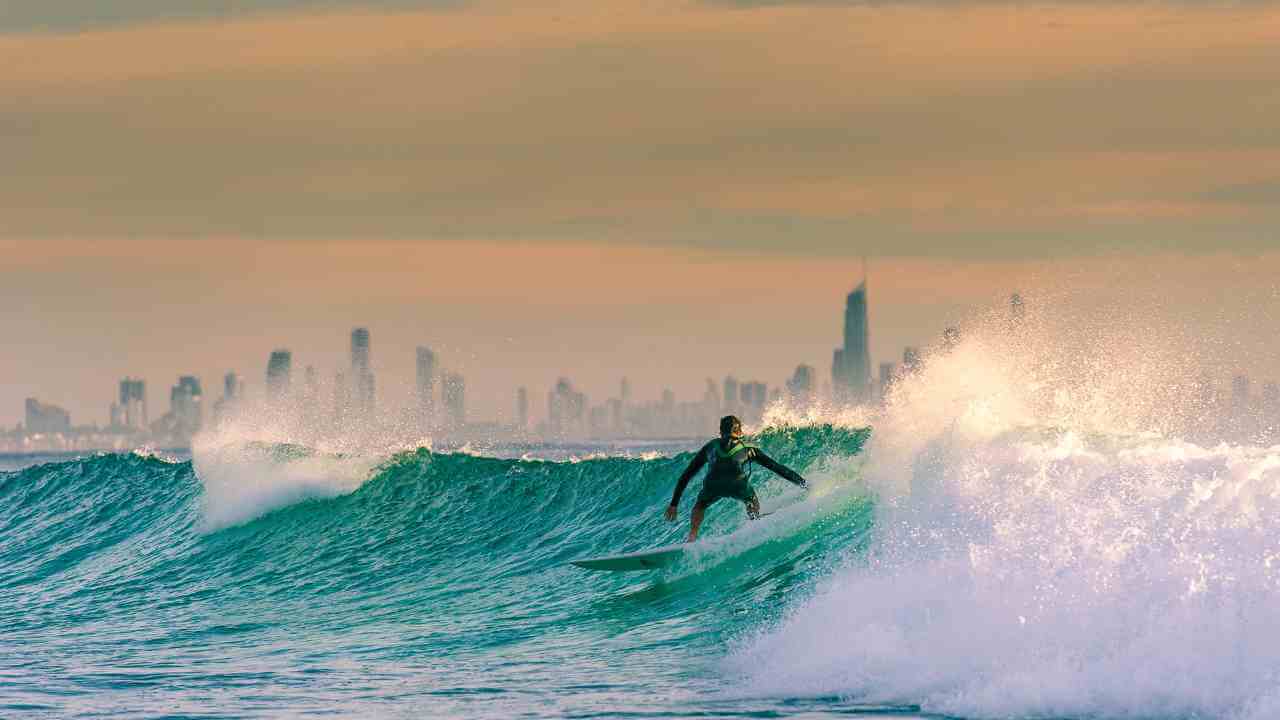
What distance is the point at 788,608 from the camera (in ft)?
50.6

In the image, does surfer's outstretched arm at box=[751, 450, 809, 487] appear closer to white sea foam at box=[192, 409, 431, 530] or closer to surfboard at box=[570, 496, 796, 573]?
surfboard at box=[570, 496, 796, 573]

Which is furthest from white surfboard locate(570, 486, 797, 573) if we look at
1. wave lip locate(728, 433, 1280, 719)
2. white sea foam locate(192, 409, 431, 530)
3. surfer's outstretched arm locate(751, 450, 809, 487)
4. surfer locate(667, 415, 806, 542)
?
white sea foam locate(192, 409, 431, 530)

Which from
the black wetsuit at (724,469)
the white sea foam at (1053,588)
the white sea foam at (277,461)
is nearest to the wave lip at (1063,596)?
the white sea foam at (1053,588)

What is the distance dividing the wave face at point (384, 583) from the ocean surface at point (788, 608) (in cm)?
7

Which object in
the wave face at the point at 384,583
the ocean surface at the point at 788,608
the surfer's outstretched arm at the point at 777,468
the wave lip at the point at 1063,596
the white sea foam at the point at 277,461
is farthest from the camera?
the white sea foam at the point at 277,461

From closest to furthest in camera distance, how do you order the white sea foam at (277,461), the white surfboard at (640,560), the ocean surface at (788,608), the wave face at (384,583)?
the ocean surface at (788,608) < the wave face at (384,583) < the white surfboard at (640,560) < the white sea foam at (277,461)

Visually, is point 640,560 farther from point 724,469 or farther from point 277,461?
point 277,461

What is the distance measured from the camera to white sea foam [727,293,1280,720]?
1170 centimetres

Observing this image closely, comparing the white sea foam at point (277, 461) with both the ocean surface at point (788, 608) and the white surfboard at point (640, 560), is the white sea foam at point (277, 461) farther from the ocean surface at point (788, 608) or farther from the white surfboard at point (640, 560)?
the white surfboard at point (640, 560)

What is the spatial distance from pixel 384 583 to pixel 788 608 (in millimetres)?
9156

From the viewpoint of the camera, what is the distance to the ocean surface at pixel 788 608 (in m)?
12.1

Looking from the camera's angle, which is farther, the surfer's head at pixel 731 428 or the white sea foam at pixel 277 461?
the white sea foam at pixel 277 461

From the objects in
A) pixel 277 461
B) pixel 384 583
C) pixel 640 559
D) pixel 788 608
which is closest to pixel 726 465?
pixel 640 559

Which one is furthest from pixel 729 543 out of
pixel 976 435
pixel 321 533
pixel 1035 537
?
pixel 321 533
